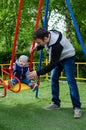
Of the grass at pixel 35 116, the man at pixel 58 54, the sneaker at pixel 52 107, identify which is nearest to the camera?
the grass at pixel 35 116

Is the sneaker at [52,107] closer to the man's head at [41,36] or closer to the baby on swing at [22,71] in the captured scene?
the baby on swing at [22,71]

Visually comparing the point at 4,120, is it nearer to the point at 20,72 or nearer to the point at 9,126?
the point at 9,126

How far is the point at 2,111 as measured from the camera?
6246mm

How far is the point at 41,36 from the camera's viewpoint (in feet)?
17.3

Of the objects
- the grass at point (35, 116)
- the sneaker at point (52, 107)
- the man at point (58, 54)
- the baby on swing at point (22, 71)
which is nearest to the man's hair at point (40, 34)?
the man at point (58, 54)

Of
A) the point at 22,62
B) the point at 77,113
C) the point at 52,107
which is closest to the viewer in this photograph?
the point at 77,113

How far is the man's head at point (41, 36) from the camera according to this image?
17.2 feet

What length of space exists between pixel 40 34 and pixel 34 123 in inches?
52.8

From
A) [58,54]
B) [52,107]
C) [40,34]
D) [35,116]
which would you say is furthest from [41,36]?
[52,107]

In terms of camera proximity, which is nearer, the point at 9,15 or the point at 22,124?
the point at 22,124

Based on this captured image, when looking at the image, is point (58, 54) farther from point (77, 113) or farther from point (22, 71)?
point (22, 71)

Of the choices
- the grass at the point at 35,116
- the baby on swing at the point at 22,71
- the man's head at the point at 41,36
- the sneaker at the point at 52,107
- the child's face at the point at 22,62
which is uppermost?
the man's head at the point at 41,36

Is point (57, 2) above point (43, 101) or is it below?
above

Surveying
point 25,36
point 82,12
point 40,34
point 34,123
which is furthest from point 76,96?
point 25,36
